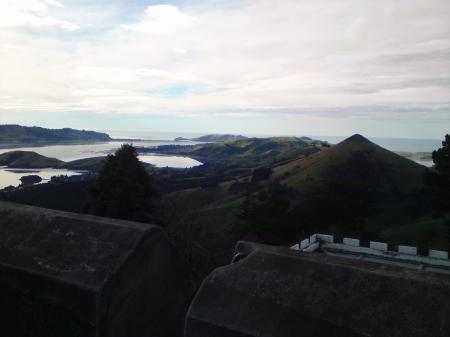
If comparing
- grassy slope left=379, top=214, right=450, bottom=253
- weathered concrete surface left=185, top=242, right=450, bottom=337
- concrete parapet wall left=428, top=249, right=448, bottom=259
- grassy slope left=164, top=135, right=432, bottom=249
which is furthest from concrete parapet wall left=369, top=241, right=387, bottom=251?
grassy slope left=164, top=135, right=432, bottom=249

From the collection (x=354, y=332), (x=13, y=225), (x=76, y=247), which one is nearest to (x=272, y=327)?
(x=354, y=332)

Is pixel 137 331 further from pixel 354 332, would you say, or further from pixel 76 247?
pixel 354 332

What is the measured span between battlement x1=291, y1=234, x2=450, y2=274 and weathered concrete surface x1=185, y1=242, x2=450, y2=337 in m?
8.40

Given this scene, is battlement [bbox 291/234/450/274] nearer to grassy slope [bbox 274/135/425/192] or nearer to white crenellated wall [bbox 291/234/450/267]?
white crenellated wall [bbox 291/234/450/267]

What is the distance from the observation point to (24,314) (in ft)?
24.6

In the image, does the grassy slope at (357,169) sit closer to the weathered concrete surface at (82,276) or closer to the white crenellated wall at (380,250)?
the white crenellated wall at (380,250)

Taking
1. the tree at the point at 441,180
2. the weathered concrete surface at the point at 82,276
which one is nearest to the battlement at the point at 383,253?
the weathered concrete surface at the point at 82,276

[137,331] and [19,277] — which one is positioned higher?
[19,277]

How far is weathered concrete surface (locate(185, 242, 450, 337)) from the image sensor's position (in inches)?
197

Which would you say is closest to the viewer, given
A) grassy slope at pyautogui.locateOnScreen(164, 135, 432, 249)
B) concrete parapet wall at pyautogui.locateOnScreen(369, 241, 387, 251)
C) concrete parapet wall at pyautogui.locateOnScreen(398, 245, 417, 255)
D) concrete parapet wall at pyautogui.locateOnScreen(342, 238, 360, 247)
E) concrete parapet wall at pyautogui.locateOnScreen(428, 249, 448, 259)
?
concrete parapet wall at pyautogui.locateOnScreen(398, 245, 417, 255)

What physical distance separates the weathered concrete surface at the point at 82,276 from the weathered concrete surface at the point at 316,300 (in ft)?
5.25

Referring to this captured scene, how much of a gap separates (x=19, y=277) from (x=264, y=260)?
432 centimetres

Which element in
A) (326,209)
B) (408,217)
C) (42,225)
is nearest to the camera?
(42,225)

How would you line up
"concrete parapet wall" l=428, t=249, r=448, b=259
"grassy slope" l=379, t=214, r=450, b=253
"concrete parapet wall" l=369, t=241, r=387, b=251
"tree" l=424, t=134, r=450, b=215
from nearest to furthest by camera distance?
"concrete parapet wall" l=428, t=249, r=448, b=259 < "concrete parapet wall" l=369, t=241, r=387, b=251 < "tree" l=424, t=134, r=450, b=215 < "grassy slope" l=379, t=214, r=450, b=253
